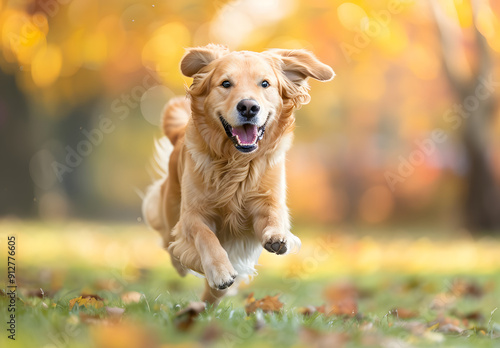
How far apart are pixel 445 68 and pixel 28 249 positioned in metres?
7.36

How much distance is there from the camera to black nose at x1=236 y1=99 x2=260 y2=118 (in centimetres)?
315

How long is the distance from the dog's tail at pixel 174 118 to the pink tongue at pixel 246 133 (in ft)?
4.55

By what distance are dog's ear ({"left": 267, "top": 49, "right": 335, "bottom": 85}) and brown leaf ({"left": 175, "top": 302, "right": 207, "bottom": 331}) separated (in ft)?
5.20

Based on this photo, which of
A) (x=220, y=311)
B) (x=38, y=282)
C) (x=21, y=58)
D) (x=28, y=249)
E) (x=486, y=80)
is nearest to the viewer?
(x=220, y=311)

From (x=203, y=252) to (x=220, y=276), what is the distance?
0.25 metres

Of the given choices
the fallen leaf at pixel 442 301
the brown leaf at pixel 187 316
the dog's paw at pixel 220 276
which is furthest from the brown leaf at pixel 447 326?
the brown leaf at pixel 187 316

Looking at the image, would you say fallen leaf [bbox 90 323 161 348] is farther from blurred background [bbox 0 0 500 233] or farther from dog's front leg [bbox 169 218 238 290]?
blurred background [bbox 0 0 500 233]

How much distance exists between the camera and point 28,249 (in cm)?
708

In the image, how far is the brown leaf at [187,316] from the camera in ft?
8.61

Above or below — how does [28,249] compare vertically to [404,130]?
below

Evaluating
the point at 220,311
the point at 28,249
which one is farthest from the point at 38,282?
the point at 220,311

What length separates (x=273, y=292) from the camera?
16.7ft

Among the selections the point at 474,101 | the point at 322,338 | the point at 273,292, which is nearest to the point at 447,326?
the point at 322,338

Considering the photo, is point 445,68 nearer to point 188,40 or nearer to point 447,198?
point 447,198
